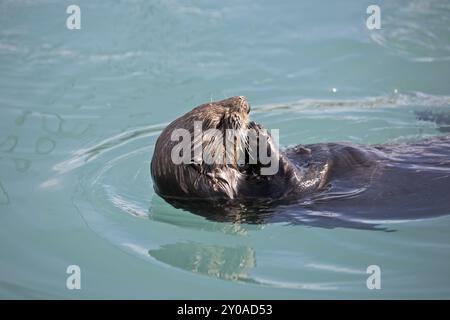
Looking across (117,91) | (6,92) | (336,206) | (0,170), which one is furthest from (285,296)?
(6,92)

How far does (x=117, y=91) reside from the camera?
7781 millimetres

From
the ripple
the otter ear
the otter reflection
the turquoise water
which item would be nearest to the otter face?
the otter ear

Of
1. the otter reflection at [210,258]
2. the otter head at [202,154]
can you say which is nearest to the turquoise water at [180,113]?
the otter reflection at [210,258]

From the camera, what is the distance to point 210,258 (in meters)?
5.01

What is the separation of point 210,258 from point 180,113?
2.73 m

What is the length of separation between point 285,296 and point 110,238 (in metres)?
1.43

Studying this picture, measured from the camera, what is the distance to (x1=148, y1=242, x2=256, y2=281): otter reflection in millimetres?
4844

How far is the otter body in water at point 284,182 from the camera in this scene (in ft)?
16.7

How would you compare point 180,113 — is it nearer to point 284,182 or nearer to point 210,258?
point 284,182

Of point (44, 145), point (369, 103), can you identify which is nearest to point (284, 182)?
point (44, 145)

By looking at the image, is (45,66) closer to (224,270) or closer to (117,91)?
(117,91)

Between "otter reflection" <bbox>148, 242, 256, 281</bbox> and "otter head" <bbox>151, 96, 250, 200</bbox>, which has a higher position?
"otter head" <bbox>151, 96, 250, 200</bbox>

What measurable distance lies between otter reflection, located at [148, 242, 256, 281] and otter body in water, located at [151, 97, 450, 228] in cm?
24

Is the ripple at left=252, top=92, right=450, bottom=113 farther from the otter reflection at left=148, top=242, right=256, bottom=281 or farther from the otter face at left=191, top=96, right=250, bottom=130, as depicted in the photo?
the otter reflection at left=148, top=242, right=256, bottom=281
